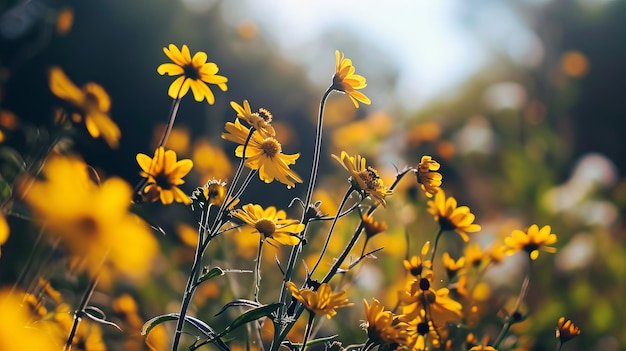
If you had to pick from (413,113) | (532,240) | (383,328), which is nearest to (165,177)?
(383,328)

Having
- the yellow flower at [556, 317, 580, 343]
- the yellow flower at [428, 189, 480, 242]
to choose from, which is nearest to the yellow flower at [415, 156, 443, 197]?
the yellow flower at [428, 189, 480, 242]

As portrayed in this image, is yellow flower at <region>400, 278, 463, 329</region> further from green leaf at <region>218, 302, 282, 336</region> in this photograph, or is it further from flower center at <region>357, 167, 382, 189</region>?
green leaf at <region>218, 302, 282, 336</region>

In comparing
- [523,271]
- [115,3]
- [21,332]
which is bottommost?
[21,332]

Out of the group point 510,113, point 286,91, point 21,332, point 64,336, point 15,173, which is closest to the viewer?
point 21,332

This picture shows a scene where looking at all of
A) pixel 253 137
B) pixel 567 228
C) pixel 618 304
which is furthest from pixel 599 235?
pixel 253 137

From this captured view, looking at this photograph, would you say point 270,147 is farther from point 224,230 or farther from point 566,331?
point 566,331

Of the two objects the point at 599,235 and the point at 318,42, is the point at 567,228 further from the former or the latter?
the point at 318,42
